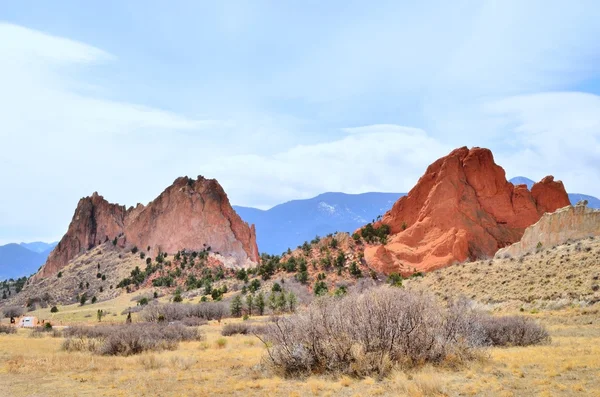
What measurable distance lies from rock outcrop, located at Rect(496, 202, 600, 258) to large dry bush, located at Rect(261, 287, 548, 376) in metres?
35.9

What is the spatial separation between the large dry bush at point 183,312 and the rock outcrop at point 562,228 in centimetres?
3007

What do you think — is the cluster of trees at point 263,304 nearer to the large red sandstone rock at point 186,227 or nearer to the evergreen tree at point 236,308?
the evergreen tree at point 236,308

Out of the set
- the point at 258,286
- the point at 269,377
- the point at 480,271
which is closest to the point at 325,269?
the point at 258,286

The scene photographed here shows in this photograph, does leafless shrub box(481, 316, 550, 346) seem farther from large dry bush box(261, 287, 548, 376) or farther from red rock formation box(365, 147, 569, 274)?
red rock formation box(365, 147, 569, 274)

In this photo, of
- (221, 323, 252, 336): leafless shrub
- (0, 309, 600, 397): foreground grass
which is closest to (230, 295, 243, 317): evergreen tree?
(221, 323, 252, 336): leafless shrub

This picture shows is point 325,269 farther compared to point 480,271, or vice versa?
point 325,269

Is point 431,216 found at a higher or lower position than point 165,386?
higher

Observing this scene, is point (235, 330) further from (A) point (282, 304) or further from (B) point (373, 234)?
(B) point (373, 234)

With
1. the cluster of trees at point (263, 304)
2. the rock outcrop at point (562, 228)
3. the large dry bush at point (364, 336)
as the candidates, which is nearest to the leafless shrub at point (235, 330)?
the cluster of trees at point (263, 304)

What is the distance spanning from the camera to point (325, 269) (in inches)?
2682

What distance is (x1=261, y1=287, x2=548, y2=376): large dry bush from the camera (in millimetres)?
14508

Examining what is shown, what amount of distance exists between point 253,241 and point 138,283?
31747 millimetres

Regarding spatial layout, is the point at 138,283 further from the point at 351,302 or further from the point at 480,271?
the point at 351,302

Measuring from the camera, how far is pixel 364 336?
14547mm
